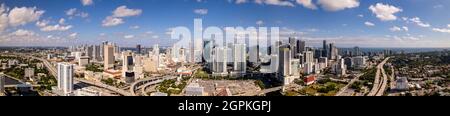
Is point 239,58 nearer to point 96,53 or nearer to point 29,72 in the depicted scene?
point 96,53

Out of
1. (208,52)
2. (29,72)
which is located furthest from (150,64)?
(29,72)

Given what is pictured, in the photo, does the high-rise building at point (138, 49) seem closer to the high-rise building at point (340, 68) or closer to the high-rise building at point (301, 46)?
the high-rise building at point (301, 46)

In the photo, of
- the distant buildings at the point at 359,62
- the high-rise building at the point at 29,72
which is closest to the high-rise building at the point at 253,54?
the distant buildings at the point at 359,62

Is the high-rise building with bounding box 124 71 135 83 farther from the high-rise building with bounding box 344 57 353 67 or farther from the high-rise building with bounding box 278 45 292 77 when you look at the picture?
the high-rise building with bounding box 344 57 353 67
